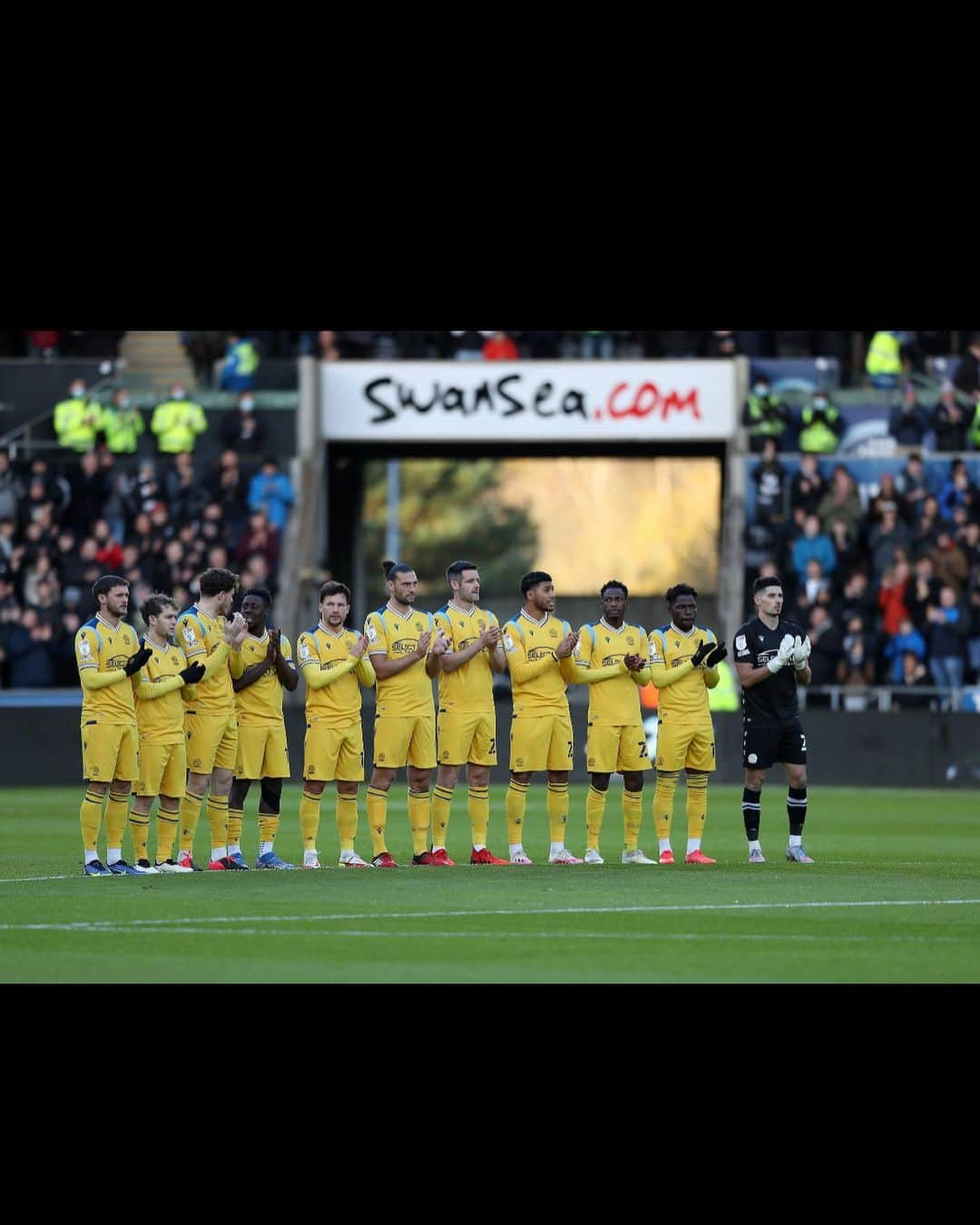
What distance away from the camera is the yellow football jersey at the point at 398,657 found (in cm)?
1673

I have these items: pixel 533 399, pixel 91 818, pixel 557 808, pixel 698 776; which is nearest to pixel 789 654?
pixel 698 776

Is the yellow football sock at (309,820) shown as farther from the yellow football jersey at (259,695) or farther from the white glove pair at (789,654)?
the white glove pair at (789,654)

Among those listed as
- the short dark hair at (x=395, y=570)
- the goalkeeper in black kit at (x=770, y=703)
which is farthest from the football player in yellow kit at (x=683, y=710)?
the short dark hair at (x=395, y=570)

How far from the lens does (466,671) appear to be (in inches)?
670

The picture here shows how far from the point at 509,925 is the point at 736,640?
17.4 ft

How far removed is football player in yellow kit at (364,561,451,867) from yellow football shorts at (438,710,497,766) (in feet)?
0.56

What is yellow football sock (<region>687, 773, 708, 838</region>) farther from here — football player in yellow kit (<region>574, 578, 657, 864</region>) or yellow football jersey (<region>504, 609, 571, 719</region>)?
yellow football jersey (<region>504, 609, 571, 719</region>)

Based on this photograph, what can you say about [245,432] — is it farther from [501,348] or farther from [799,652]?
[799,652]

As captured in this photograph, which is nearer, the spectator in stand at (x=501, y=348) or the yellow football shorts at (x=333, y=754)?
the yellow football shorts at (x=333, y=754)

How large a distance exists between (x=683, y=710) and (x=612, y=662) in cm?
68

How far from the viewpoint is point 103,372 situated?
36750 millimetres

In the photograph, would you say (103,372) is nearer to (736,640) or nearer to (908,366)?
(908,366)

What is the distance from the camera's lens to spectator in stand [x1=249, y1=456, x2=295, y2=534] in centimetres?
3481

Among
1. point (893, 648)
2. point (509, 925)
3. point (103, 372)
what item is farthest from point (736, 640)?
point (103, 372)
